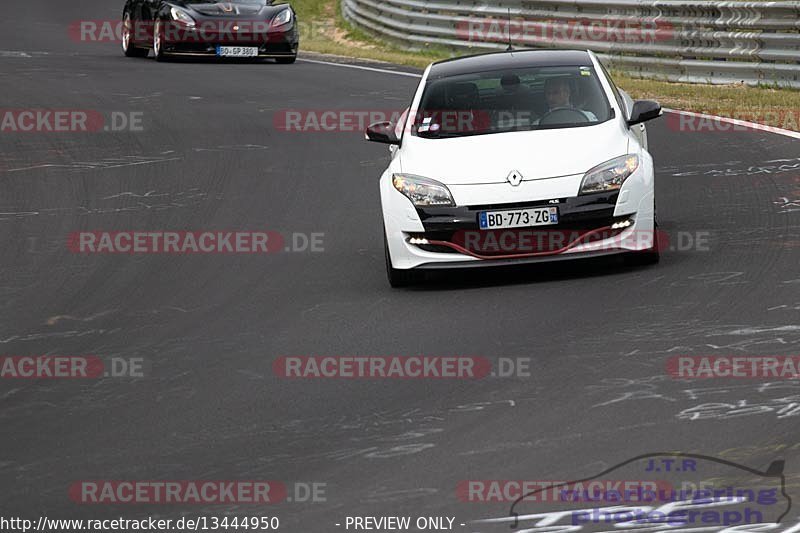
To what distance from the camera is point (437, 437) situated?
6.66 m

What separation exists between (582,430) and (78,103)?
48.1ft

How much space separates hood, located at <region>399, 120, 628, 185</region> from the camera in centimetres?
983

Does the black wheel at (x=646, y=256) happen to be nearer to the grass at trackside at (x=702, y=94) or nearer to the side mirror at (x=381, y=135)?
the side mirror at (x=381, y=135)

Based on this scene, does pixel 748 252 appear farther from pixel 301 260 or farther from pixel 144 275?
pixel 144 275

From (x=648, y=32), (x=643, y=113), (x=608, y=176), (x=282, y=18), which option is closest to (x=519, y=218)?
(x=608, y=176)

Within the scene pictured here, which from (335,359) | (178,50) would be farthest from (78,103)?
(335,359)

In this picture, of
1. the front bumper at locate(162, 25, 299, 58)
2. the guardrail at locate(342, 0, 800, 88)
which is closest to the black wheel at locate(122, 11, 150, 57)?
the front bumper at locate(162, 25, 299, 58)

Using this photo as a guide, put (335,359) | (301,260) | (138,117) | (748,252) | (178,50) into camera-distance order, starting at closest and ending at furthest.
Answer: (335,359)
(748,252)
(301,260)
(138,117)
(178,50)

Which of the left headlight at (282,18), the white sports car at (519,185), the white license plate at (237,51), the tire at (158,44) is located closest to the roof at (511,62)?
the white sports car at (519,185)

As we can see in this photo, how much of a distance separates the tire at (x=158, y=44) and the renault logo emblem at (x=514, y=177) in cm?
1695

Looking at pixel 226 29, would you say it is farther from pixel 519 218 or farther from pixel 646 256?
pixel 519 218

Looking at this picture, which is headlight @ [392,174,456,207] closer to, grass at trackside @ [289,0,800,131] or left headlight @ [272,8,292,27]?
grass at trackside @ [289,0,800,131]

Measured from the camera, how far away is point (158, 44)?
26.1 metres

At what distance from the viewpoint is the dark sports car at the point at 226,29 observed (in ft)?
83.3
